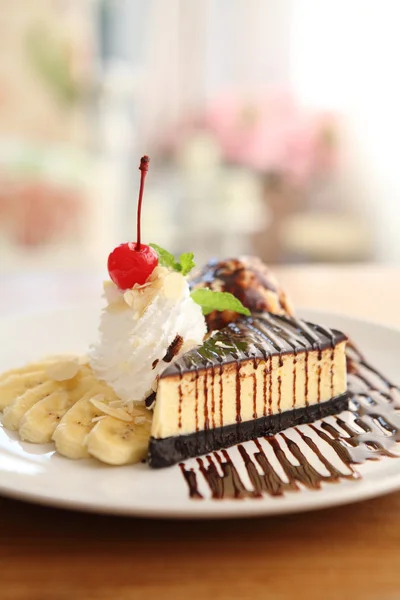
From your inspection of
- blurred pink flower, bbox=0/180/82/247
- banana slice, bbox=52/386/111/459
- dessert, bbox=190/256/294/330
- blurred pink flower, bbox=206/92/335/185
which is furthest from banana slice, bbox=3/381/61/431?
blurred pink flower, bbox=206/92/335/185

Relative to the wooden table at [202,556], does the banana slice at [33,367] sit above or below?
below

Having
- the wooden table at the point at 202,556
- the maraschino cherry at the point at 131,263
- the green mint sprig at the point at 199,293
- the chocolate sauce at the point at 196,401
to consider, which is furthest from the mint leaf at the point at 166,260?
the wooden table at the point at 202,556

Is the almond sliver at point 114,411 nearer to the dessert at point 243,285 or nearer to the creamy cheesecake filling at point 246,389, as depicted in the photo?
the creamy cheesecake filling at point 246,389

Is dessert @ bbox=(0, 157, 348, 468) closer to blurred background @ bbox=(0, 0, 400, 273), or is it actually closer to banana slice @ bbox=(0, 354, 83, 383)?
banana slice @ bbox=(0, 354, 83, 383)

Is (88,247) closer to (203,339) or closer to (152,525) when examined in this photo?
(203,339)

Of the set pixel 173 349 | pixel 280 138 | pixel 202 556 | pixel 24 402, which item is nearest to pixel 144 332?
pixel 173 349

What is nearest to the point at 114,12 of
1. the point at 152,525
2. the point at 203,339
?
the point at 203,339
